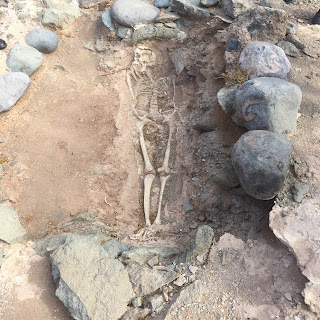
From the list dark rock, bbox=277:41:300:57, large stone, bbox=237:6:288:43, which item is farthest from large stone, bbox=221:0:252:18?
dark rock, bbox=277:41:300:57

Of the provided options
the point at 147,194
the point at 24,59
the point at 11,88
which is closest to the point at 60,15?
the point at 24,59

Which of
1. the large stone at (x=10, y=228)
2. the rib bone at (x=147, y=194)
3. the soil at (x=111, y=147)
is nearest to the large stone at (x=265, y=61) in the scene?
the soil at (x=111, y=147)

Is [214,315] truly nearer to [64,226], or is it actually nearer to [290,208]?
[290,208]

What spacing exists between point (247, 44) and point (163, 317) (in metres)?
3.95

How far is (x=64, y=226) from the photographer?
4.30 meters

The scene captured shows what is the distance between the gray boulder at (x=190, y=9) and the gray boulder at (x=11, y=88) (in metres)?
3.29

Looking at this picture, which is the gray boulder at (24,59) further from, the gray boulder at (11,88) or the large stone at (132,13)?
the large stone at (132,13)

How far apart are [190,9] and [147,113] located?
2.30 metres

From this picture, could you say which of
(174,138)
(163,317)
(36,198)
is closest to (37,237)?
(36,198)

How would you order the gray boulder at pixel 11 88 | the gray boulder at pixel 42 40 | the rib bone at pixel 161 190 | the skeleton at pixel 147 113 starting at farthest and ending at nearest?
the gray boulder at pixel 42 40 → the gray boulder at pixel 11 88 → the skeleton at pixel 147 113 → the rib bone at pixel 161 190

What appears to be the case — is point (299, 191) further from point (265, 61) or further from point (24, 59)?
point (24, 59)

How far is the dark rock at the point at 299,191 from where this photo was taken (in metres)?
3.43

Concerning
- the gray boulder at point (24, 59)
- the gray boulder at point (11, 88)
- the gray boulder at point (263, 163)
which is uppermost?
the gray boulder at point (263, 163)

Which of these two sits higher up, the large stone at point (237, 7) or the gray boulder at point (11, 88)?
the large stone at point (237, 7)
